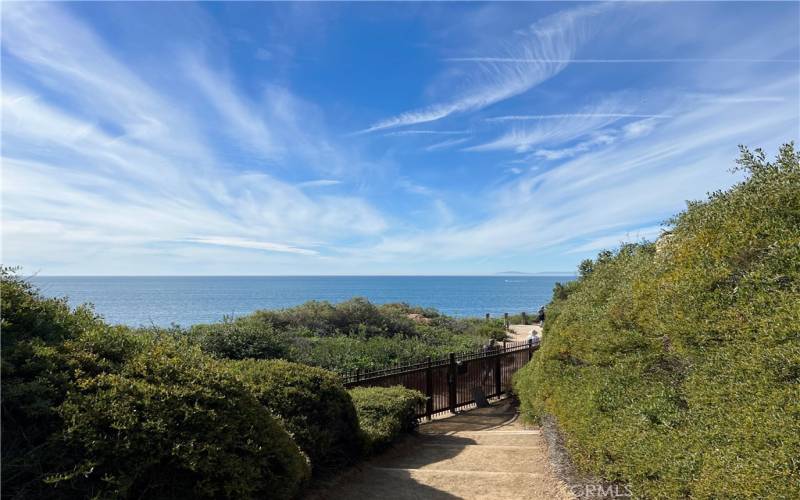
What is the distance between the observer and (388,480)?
18.1 ft

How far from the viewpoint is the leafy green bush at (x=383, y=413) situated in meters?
6.75

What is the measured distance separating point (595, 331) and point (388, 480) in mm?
3043

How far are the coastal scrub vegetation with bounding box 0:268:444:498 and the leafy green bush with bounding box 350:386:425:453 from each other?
2.50 metres

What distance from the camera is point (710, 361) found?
10.5 feet

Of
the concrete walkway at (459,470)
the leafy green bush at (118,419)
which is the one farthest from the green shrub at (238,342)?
the leafy green bush at (118,419)

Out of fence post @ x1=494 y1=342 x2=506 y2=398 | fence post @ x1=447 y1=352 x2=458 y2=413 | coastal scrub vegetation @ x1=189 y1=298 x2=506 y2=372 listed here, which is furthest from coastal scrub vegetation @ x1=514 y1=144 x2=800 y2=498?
coastal scrub vegetation @ x1=189 y1=298 x2=506 y2=372

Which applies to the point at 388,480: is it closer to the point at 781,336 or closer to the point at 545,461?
the point at 545,461

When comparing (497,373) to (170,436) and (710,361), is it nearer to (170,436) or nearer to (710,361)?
(710,361)

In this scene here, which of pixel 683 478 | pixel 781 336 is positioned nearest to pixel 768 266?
pixel 781 336

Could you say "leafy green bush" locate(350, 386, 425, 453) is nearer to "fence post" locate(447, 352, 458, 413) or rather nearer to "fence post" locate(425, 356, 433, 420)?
"fence post" locate(425, 356, 433, 420)

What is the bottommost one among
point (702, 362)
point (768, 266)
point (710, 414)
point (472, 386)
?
point (472, 386)

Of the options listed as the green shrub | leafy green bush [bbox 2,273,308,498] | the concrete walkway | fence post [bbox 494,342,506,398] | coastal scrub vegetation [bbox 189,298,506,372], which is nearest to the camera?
leafy green bush [bbox 2,273,308,498]

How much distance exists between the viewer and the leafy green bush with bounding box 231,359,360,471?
197 inches

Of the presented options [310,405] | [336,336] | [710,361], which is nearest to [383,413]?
[310,405]
